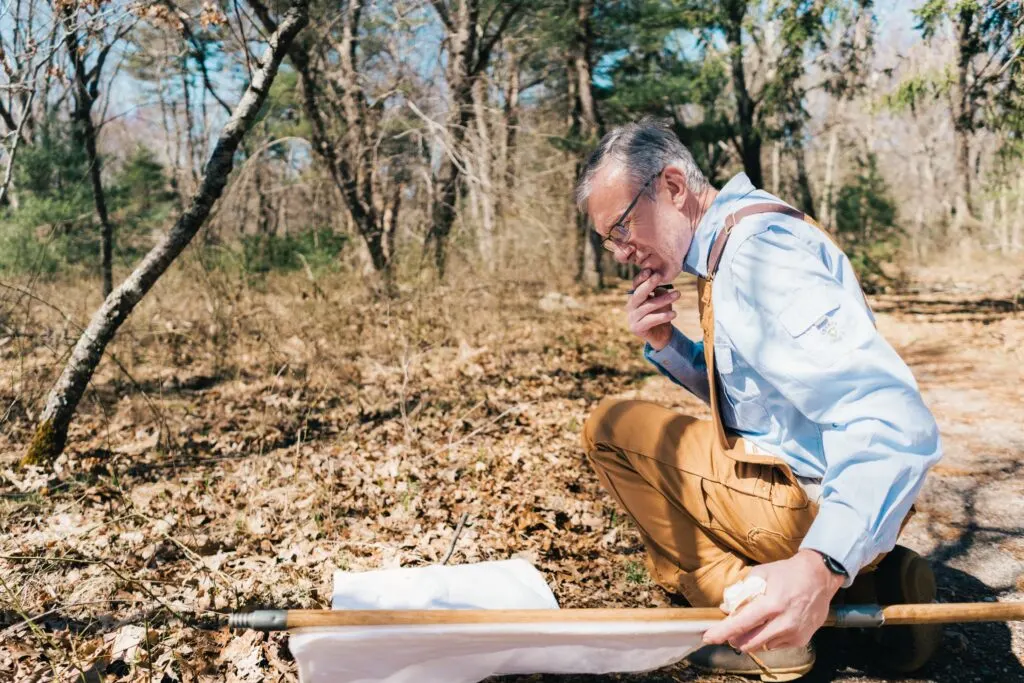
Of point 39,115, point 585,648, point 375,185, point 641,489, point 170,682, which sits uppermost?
point 39,115

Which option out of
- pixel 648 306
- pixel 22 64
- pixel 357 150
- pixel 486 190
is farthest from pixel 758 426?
pixel 357 150

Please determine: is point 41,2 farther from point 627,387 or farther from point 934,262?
point 934,262

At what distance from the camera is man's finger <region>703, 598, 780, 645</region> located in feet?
5.02

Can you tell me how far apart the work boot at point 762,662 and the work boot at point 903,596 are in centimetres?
30

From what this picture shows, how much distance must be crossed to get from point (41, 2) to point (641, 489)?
441cm

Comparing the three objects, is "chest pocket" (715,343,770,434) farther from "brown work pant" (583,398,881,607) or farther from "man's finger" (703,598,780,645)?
"man's finger" (703,598,780,645)

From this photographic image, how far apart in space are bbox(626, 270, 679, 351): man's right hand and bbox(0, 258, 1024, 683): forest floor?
119 cm

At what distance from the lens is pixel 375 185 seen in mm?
9875

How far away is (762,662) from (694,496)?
0.57 m

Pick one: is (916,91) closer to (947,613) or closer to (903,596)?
(903,596)

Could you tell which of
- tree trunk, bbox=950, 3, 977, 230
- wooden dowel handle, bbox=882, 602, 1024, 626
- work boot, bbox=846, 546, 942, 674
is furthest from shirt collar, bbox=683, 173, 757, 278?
tree trunk, bbox=950, 3, 977, 230

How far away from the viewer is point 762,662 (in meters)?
2.23

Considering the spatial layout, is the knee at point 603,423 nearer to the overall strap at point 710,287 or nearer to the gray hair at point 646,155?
the overall strap at point 710,287

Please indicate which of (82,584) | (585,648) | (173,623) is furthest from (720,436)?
(82,584)
